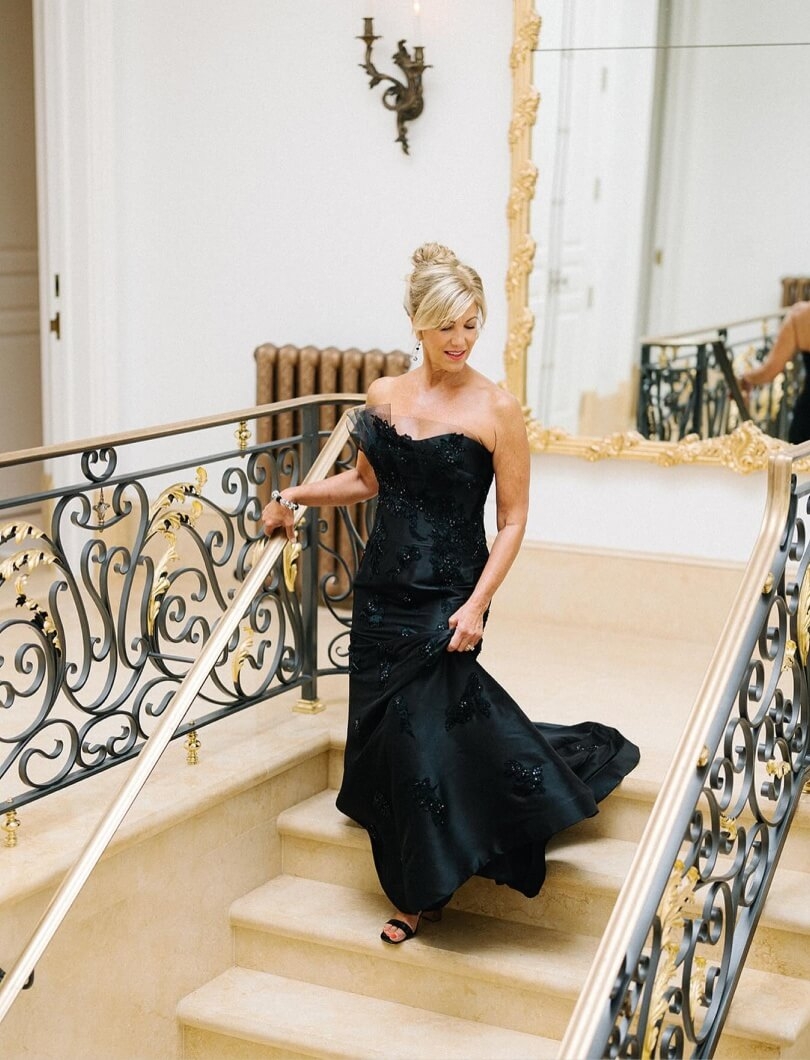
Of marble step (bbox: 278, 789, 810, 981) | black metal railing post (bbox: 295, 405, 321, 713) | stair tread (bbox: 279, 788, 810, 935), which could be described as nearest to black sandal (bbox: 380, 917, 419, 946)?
marble step (bbox: 278, 789, 810, 981)

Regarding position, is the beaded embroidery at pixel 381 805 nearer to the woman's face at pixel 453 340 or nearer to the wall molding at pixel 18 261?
the woman's face at pixel 453 340

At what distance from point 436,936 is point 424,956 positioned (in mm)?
93

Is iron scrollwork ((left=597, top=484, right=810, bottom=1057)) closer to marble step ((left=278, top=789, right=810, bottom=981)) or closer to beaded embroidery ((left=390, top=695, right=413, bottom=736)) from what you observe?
marble step ((left=278, top=789, right=810, bottom=981))

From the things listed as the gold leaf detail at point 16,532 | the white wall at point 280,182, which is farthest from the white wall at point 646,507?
the gold leaf detail at point 16,532

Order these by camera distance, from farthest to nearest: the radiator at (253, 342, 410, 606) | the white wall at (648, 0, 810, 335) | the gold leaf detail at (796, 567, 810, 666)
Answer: the radiator at (253, 342, 410, 606), the white wall at (648, 0, 810, 335), the gold leaf detail at (796, 567, 810, 666)

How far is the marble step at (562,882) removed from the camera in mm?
3676

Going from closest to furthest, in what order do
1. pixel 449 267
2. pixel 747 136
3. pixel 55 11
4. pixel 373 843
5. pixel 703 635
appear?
pixel 449 267
pixel 373 843
pixel 747 136
pixel 703 635
pixel 55 11

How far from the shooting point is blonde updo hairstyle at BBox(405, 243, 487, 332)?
3.42 meters

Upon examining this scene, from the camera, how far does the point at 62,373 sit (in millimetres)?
6348

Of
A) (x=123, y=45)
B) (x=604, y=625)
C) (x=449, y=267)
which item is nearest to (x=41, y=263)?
(x=123, y=45)

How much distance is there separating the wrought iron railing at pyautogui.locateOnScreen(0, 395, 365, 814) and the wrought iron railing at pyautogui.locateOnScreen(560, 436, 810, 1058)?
4.51 feet

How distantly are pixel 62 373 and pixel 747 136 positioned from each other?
119 inches

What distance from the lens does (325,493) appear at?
391cm

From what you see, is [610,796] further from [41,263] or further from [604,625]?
[41,263]
